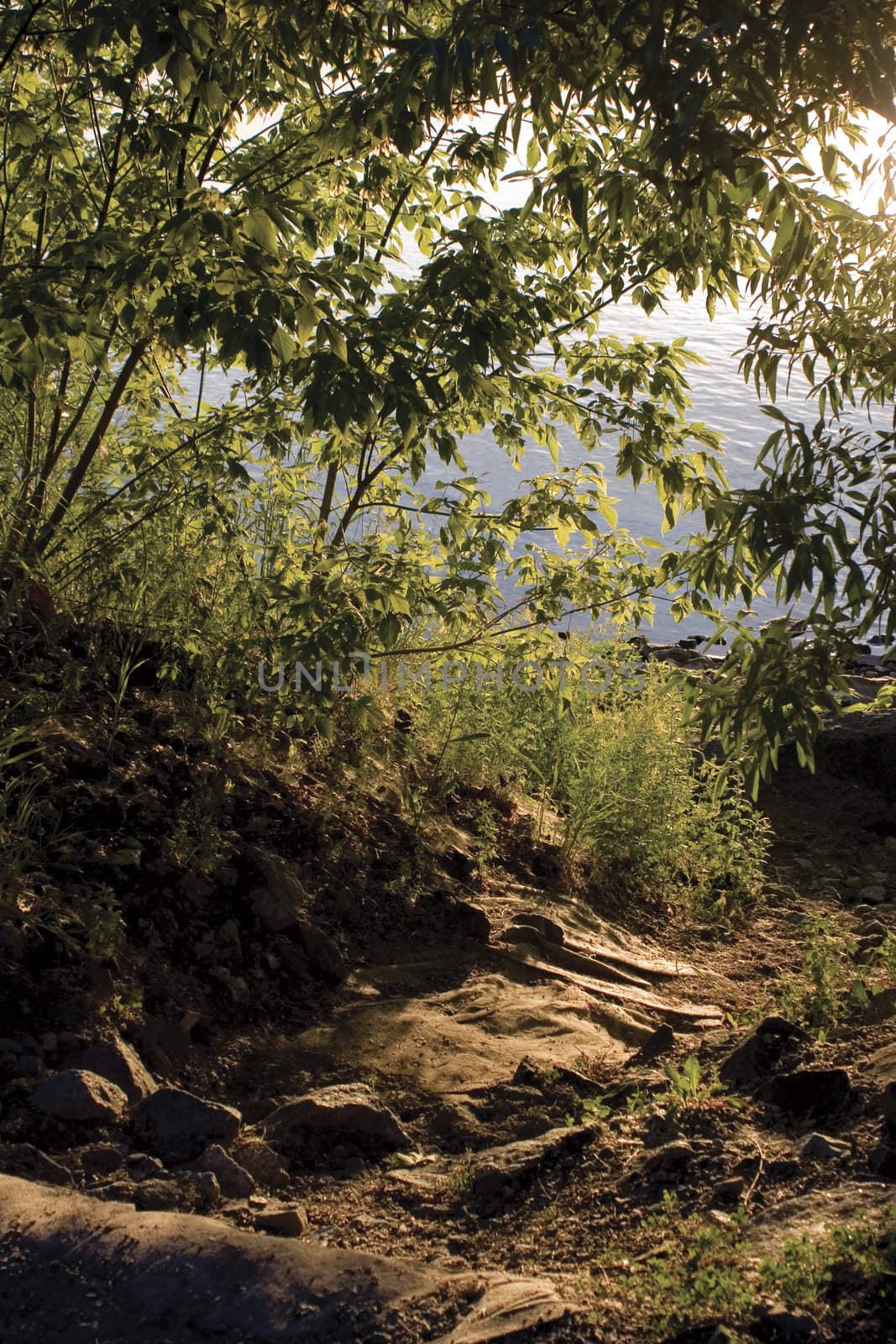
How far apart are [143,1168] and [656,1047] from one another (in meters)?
1.81

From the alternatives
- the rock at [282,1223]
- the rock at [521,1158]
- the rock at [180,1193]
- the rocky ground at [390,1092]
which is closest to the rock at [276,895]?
the rocky ground at [390,1092]

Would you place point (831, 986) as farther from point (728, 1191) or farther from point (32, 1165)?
point (32, 1165)

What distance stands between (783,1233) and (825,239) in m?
2.53

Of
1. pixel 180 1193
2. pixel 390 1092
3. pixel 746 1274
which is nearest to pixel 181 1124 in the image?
pixel 180 1193

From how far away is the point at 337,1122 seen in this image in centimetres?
305

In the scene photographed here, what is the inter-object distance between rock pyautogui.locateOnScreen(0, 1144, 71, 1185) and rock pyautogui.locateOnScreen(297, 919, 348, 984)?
1459 millimetres

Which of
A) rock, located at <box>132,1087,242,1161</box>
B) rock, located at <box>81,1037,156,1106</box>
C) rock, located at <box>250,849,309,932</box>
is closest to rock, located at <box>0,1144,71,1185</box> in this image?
rock, located at <box>132,1087,242,1161</box>

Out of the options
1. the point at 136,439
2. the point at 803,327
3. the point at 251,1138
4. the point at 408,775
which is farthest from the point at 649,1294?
the point at 136,439

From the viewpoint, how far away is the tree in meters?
2.60

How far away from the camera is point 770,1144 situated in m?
2.72

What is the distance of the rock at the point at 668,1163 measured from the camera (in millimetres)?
2652

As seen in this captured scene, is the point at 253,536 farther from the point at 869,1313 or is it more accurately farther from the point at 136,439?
the point at 869,1313

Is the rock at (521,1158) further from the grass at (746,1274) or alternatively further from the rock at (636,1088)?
the grass at (746,1274)

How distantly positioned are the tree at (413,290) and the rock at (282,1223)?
5.19 feet
